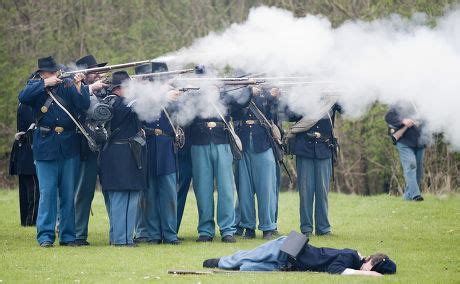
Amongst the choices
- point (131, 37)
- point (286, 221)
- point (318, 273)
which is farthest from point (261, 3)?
point (318, 273)

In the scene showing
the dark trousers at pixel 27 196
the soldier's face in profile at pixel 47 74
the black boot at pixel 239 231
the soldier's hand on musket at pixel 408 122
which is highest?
the soldier's face in profile at pixel 47 74

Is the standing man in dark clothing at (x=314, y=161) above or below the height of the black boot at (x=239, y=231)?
above

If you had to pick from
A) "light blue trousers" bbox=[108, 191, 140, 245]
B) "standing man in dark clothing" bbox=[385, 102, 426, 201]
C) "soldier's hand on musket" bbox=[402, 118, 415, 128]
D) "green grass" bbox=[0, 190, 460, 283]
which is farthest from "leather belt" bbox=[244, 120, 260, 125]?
"soldier's hand on musket" bbox=[402, 118, 415, 128]

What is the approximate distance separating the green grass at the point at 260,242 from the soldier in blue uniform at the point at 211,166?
401 mm

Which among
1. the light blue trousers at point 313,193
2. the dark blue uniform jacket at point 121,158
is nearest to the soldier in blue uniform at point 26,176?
the dark blue uniform jacket at point 121,158

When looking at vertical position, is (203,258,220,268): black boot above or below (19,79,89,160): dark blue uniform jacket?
below

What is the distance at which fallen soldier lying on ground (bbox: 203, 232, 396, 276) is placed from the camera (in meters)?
11.2

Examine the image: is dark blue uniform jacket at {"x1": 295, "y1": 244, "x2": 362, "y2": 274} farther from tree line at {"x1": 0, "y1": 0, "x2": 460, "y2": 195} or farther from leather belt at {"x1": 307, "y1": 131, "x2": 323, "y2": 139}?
tree line at {"x1": 0, "y1": 0, "x2": 460, "y2": 195}

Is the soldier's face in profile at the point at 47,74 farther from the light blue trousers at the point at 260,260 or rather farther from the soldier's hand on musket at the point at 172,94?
the light blue trousers at the point at 260,260

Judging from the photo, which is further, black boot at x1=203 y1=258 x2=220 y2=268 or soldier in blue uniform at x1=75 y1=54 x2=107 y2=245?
soldier in blue uniform at x1=75 y1=54 x2=107 y2=245

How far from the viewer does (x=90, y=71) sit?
13875 millimetres

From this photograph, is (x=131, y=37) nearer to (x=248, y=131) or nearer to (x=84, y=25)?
(x=84, y=25)

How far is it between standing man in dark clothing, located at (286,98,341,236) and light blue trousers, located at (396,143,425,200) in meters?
4.81

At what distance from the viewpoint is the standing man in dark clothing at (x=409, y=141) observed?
779 inches
